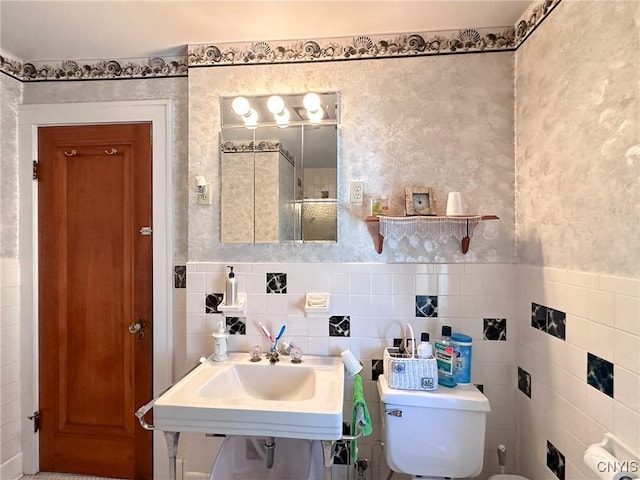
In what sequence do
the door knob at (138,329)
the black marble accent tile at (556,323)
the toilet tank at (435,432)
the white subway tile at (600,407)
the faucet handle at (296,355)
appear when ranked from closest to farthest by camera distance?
the white subway tile at (600,407) < the black marble accent tile at (556,323) < the toilet tank at (435,432) < the faucet handle at (296,355) < the door knob at (138,329)

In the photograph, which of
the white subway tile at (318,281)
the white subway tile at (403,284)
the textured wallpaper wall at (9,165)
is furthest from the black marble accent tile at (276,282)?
the textured wallpaper wall at (9,165)

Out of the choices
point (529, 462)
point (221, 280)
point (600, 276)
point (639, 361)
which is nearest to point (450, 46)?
point (600, 276)

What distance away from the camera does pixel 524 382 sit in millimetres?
1505

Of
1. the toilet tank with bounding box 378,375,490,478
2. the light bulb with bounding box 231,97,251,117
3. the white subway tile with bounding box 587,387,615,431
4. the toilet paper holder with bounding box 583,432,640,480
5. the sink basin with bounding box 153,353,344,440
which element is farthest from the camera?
the light bulb with bounding box 231,97,251,117

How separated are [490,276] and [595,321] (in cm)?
53

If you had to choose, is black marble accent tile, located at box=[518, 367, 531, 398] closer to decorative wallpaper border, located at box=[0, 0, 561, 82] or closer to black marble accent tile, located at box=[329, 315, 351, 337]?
black marble accent tile, located at box=[329, 315, 351, 337]

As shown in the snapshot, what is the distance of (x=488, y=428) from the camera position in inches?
62.3

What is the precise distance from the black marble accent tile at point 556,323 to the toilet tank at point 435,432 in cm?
39

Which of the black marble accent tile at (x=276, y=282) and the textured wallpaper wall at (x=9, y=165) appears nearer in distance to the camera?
the black marble accent tile at (x=276, y=282)

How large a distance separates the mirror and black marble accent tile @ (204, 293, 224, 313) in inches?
11.4

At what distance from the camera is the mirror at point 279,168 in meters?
1.65

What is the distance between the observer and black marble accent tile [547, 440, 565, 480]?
1231 mm

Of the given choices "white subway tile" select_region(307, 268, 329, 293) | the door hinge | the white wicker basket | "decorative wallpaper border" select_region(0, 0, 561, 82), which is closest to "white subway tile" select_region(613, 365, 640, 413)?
the white wicker basket

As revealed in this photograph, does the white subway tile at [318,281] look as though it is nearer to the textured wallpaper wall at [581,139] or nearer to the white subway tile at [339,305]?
the white subway tile at [339,305]
